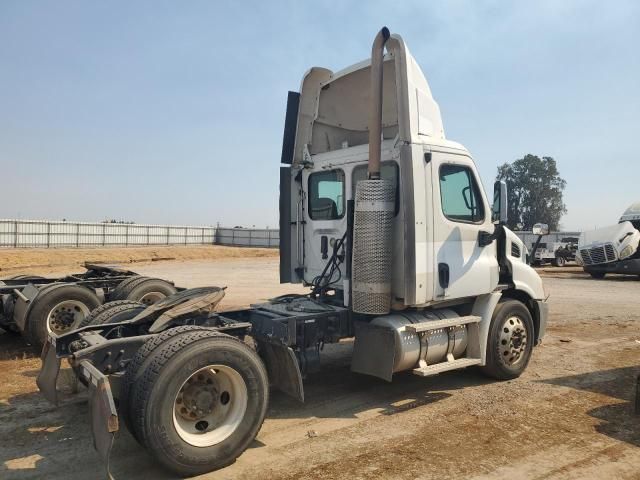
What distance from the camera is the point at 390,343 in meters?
5.18

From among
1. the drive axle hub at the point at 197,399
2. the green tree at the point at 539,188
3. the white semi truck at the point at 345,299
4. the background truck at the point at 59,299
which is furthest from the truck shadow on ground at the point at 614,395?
the green tree at the point at 539,188

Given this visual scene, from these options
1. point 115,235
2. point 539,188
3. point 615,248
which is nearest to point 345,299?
point 615,248

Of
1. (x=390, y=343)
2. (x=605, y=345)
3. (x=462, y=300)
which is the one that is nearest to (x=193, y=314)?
(x=390, y=343)

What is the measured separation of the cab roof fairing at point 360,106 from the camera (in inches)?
208

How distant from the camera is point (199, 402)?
3.94m

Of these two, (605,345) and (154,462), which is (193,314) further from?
(605,345)

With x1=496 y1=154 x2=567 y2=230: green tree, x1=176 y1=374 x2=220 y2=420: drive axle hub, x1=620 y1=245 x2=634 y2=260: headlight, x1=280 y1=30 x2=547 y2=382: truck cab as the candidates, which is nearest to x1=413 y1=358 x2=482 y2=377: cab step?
x1=280 y1=30 x2=547 y2=382: truck cab

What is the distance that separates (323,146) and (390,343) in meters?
3.00

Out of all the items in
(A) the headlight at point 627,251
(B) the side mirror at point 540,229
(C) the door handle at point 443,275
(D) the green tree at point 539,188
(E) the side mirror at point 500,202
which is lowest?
(C) the door handle at point 443,275

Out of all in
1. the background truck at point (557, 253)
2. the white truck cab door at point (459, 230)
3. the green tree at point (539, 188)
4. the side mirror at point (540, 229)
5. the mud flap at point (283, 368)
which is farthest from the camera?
the green tree at point (539, 188)

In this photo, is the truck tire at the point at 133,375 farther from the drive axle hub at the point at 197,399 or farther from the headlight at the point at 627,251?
the headlight at the point at 627,251

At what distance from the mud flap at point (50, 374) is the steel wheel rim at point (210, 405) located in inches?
47.7

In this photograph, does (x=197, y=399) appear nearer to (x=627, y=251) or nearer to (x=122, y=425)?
(x=122, y=425)

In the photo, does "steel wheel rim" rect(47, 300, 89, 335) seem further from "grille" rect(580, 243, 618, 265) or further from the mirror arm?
"grille" rect(580, 243, 618, 265)
